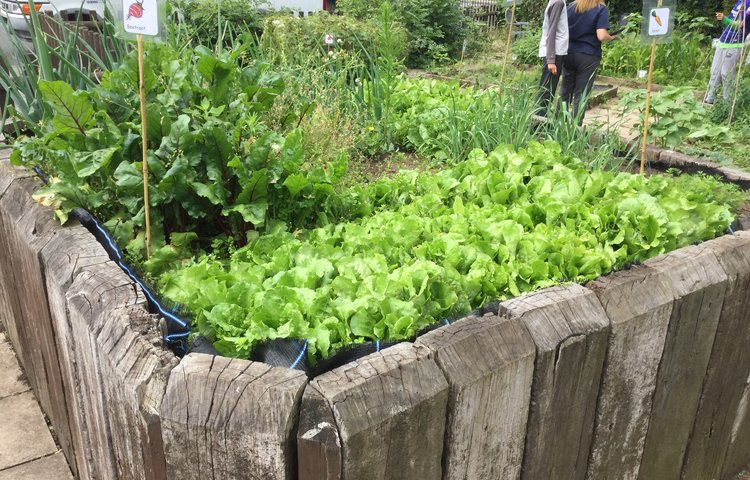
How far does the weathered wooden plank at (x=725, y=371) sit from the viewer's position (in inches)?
94.7

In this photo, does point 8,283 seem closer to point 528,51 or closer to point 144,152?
point 144,152

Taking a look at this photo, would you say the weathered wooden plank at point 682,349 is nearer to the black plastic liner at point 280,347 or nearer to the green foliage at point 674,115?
the black plastic liner at point 280,347

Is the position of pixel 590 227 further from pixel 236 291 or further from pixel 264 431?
pixel 264 431

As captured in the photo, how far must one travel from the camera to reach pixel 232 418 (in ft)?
5.03

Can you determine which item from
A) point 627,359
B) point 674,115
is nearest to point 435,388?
point 627,359

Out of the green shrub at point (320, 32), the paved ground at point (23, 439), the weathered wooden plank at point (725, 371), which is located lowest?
the paved ground at point (23, 439)

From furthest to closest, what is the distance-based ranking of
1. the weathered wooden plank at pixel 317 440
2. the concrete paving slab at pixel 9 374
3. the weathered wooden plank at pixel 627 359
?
the concrete paving slab at pixel 9 374, the weathered wooden plank at pixel 627 359, the weathered wooden plank at pixel 317 440

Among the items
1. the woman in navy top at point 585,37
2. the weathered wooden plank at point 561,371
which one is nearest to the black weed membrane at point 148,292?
the weathered wooden plank at point 561,371

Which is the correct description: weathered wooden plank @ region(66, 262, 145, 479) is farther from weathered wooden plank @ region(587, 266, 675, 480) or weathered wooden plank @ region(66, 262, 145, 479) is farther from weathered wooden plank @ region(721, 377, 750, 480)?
weathered wooden plank @ region(721, 377, 750, 480)

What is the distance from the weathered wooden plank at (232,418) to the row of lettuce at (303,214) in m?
0.26

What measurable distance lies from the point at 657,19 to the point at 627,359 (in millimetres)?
2045

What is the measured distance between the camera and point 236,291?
1981mm

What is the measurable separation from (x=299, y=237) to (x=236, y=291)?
Answer: 0.69 meters

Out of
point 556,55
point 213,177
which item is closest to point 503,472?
point 213,177
